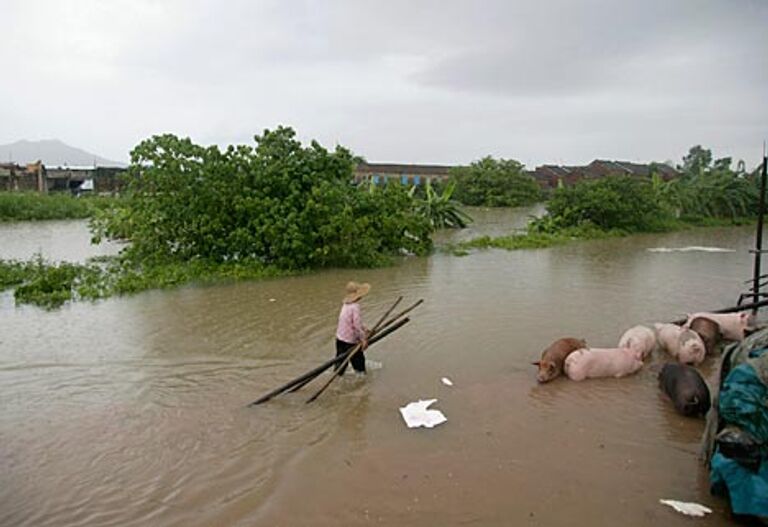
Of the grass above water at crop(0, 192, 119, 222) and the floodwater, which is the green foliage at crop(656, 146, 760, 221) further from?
the grass above water at crop(0, 192, 119, 222)

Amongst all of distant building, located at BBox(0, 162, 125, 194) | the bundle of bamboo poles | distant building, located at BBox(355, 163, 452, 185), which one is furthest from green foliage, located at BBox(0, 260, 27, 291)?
distant building, located at BBox(355, 163, 452, 185)

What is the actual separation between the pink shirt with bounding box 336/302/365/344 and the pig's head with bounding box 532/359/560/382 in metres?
2.23

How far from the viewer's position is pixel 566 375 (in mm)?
7586

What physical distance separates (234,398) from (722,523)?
481 centimetres

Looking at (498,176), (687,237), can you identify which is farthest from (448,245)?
(498,176)

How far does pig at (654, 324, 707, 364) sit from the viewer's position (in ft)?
26.7

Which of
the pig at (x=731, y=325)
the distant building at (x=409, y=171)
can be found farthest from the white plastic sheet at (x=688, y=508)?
the distant building at (x=409, y=171)

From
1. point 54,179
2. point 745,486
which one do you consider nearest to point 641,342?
point 745,486

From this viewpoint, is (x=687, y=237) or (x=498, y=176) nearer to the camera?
(x=687, y=237)

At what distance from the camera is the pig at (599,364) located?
748cm

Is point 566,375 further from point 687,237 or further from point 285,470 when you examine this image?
point 687,237

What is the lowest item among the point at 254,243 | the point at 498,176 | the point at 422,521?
the point at 422,521

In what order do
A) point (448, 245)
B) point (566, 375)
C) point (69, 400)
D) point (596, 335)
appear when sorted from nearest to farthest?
point (69, 400) < point (566, 375) < point (596, 335) < point (448, 245)

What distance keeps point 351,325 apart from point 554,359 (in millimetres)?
2576
